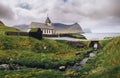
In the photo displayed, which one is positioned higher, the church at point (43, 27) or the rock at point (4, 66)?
the church at point (43, 27)

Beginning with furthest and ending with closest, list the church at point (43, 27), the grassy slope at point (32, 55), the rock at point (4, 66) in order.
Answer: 1. the church at point (43, 27)
2. the rock at point (4, 66)
3. the grassy slope at point (32, 55)

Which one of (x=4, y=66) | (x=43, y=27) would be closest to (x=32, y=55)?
(x=4, y=66)

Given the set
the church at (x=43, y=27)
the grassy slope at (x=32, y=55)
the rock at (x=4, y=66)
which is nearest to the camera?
the grassy slope at (x=32, y=55)

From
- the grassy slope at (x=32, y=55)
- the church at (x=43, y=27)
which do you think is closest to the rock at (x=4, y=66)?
the grassy slope at (x=32, y=55)

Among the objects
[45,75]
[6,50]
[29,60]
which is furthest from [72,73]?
[6,50]

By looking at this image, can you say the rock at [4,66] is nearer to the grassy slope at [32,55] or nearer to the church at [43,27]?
the grassy slope at [32,55]

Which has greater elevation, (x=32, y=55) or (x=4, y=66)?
(x=32, y=55)

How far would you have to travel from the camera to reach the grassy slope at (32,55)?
50531 mm

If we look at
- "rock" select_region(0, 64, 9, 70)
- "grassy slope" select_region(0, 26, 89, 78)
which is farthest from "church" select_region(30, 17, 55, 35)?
"rock" select_region(0, 64, 9, 70)

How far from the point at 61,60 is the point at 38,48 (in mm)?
Result: 16188

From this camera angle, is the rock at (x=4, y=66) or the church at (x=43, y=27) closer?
the rock at (x=4, y=66)

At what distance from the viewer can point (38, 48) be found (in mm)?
78375

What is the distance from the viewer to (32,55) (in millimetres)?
67812

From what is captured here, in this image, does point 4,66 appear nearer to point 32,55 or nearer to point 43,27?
point 32,55
